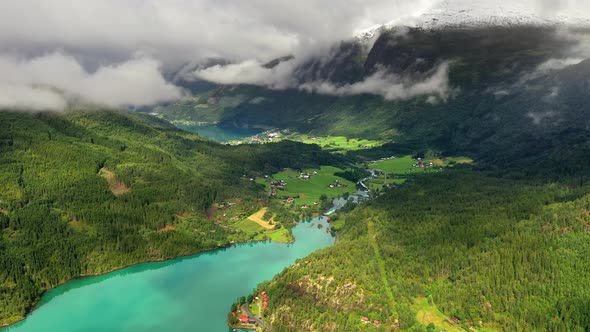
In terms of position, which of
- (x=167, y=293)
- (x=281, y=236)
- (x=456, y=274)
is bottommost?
(x=281, y=236)

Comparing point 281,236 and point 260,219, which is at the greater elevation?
point 281,236

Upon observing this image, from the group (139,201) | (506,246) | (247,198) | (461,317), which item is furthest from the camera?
(247,198)

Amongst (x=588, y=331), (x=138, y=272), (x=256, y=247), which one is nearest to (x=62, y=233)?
(x=138, y=272)

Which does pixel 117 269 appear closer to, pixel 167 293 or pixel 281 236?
pixel 167 293

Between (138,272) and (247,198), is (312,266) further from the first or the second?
(247,198)

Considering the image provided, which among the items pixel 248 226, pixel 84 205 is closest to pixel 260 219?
pixel 248 226

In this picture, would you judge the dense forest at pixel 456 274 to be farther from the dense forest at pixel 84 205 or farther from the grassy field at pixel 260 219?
the dense forest at pixel 84 205

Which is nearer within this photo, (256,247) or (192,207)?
(256,247)
